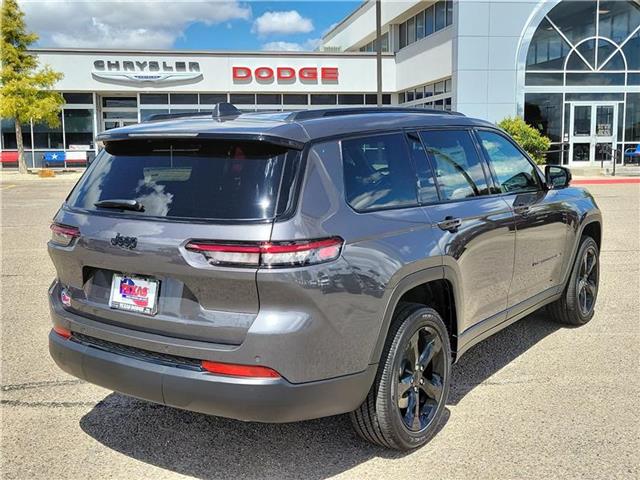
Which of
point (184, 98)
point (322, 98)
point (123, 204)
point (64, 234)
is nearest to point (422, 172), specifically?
point (123, 204)

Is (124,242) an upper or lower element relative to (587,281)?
upper

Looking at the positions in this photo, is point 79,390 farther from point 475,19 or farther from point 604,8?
point 604,8

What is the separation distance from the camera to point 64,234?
138 inches

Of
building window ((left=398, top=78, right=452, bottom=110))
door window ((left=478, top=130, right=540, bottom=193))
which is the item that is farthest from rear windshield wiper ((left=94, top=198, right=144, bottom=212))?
building window ((left=398, top=78, right=452, bottom=110))

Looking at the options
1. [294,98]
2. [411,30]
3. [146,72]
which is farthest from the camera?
[294,98]

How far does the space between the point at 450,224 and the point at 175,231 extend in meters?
1.62

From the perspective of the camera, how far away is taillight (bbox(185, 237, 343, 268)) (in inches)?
112

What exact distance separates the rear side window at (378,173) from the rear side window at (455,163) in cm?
29

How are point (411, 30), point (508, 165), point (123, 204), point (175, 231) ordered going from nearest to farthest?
point (175, 231), point (123, 204), point (508, 165), point (411, 30)

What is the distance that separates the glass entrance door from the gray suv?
2621cm

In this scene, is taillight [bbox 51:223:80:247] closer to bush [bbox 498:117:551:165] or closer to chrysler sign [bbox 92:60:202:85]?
bush [bbox 498:117:551:165]

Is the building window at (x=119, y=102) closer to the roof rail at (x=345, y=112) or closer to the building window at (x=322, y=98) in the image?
the building window at (x=322, y=98)

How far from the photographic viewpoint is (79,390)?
175 inches

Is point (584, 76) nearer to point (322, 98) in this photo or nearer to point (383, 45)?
point (322, 98)
